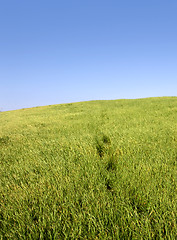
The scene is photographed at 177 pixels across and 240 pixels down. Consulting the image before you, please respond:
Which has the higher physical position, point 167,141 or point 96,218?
point 167,141

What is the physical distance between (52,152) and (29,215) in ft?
4.39

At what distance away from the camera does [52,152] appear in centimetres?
241

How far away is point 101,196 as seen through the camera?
4.10 feet

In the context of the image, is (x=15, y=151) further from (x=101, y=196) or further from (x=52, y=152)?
(x=101, y=196)

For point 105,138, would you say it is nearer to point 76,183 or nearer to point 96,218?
point 76,183

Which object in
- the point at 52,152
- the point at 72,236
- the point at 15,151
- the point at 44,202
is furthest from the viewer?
the point at 15,151

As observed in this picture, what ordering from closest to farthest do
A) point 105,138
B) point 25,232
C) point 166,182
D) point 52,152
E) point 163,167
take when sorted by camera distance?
1. point 25,232
2. point 166,182
3. point 163,167
4. point 52,152
5. point 105,138

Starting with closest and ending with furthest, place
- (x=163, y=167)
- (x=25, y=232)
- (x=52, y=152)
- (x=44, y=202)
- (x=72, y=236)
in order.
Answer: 1. (x=72, y=236)
2. (x=25, y=232)
3. (x=44, y=202)
4. (x=163, y=167)
5. (x=52, y=152)

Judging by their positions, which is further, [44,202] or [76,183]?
[76,183]

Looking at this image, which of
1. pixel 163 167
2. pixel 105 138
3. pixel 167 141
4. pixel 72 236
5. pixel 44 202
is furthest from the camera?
pixel 105 138

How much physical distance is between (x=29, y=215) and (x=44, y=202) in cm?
14

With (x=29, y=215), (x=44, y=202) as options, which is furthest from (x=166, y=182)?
(x=29, y=215)

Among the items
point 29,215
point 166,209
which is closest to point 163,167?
point 166,209

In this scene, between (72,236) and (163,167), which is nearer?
(72,236)
